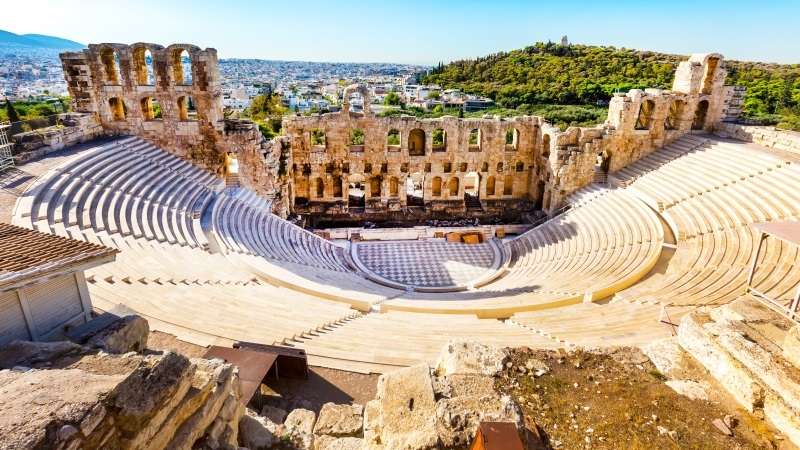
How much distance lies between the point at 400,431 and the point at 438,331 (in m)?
4.90

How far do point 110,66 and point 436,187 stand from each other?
56.4 feet

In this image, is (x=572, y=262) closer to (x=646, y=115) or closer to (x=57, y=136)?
(x=646, y=115)

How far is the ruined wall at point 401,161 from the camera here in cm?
2311

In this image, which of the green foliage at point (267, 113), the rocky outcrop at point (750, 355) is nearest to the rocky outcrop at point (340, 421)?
the rocky outcrop at point (750, 355)

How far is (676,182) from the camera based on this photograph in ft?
64.4

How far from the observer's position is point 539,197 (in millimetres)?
24719

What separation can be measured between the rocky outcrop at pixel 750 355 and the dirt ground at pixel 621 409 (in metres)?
0.19

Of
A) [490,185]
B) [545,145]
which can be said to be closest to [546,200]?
[545,145]

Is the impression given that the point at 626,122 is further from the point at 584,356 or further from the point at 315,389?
the point at 315,389

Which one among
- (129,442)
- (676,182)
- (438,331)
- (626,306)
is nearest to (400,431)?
(129,442)

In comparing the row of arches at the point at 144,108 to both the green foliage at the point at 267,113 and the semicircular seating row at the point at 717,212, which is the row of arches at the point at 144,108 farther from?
the green foliage at the point at 267,113

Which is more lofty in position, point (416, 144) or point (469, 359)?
point (416, 144)

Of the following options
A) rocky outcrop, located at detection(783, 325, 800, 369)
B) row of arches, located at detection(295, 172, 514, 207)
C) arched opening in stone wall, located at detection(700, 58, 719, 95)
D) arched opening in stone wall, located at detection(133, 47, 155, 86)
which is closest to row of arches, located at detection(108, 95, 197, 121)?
arched opening in stone wall, located at detection(133, 47, 155, 86)

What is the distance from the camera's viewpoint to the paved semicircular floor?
60.3 ft
